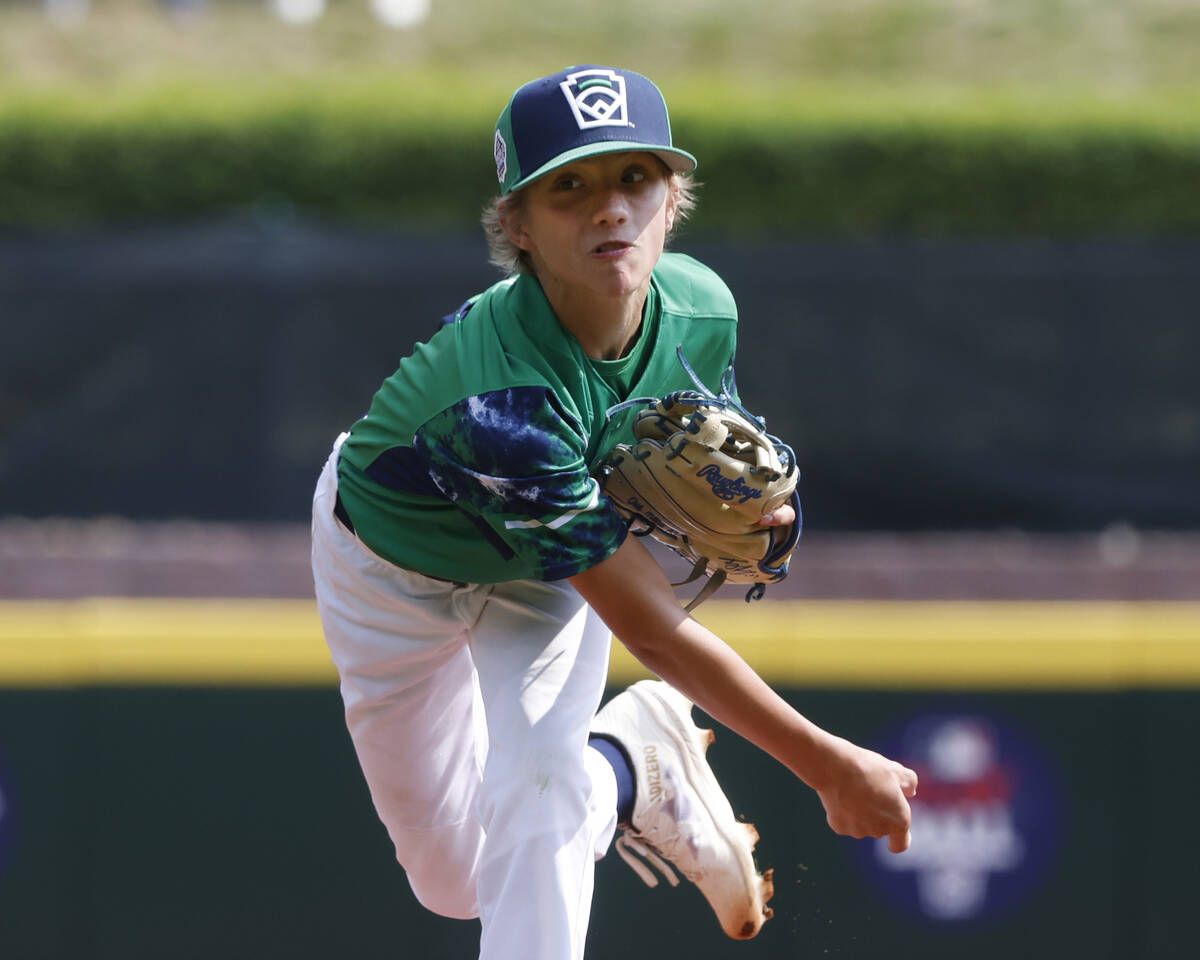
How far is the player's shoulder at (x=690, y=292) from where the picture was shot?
9.25 ft

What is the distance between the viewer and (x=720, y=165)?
31.9ft

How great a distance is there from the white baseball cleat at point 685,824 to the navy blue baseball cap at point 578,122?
120 centimetres

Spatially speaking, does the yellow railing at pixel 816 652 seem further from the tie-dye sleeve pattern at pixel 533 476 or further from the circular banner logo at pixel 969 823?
the tie-dye sleeve pattern at pixel 533 476

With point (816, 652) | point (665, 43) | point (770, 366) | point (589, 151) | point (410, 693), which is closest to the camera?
point (589, 151)

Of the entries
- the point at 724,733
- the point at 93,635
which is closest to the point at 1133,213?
the point at 724,733

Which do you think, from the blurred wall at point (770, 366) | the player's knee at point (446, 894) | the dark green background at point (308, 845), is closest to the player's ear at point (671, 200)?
the player's knee at point (446, 894)

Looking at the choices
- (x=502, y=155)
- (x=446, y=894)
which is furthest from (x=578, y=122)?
(x=446, y=894)

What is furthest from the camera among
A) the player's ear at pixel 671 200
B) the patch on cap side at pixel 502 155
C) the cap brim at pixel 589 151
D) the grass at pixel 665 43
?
the grass at pixel 665 43

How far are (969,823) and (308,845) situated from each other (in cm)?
192

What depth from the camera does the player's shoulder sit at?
9.25 feet

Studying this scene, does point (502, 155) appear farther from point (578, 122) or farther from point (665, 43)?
point (665, 43)

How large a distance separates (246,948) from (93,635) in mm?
1010

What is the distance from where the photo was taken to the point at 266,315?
26.5ft

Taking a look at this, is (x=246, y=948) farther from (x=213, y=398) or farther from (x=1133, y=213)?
(x=1133, y=213)
